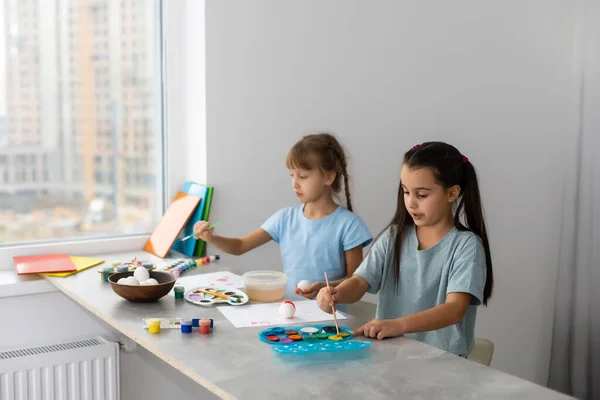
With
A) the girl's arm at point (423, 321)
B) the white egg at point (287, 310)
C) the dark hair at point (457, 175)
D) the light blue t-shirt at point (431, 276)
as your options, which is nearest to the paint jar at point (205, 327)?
the white egg at point (287, 310)

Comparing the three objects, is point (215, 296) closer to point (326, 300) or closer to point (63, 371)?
point (326, 300)

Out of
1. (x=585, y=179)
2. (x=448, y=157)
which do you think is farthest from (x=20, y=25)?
(x=585, y=179)

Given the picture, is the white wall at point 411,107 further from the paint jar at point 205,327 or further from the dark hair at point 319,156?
the paint jar at point 205,327

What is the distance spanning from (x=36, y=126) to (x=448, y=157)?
1198 millimetres

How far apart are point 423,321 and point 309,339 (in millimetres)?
233

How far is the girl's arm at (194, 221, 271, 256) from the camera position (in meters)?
1.92

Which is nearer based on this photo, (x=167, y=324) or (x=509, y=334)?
(x=167, y=324)

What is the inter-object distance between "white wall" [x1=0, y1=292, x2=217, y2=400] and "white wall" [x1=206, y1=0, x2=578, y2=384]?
42 cm

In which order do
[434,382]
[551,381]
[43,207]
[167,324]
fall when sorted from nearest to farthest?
[434,382]
[167,324]
[43,207]
[551,381]

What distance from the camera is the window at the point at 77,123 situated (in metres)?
2.00

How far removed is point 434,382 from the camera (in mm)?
1079

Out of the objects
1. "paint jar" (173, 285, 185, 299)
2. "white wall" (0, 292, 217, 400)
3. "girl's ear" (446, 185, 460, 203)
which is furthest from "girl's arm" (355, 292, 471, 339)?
"white wall" (0, 292, 217, 400)

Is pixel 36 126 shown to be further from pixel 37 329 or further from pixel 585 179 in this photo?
pixel 585 179

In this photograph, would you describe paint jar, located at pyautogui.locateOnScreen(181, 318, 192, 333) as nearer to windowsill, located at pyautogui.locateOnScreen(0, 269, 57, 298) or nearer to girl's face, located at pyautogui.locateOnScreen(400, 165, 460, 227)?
girl's face, located at pyautogui.locateOnScreen(400, 165, 460, 227)
